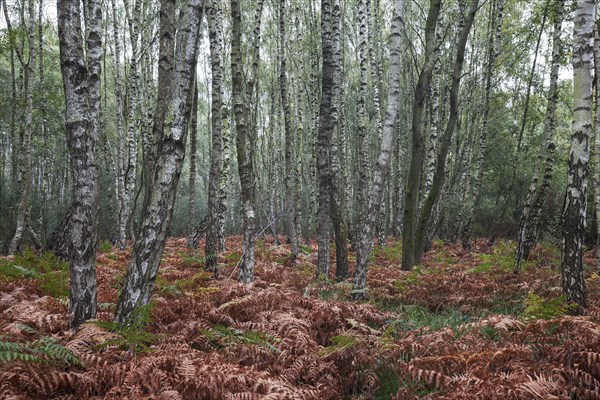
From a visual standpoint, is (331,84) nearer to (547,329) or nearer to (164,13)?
(164,13)

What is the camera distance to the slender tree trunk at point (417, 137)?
879 cm

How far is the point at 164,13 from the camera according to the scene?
4781mm

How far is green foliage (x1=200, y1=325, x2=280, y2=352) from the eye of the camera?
13.1 ft

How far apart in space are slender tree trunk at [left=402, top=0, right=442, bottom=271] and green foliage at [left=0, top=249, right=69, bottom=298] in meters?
7.08

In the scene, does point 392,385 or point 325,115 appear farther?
point 325,115

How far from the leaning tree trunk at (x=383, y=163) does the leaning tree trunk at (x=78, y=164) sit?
163 inches

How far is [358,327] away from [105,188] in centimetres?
2148

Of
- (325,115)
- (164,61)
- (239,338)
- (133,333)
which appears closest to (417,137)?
(325,115)

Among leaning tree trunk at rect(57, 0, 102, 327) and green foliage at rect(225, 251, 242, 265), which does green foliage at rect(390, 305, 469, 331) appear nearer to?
leaning tree trunk at rect(57, 0, 102, 327)

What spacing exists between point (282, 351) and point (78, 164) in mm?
2744

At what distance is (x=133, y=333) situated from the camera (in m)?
3.67

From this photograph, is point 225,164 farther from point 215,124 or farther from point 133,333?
point 133,333

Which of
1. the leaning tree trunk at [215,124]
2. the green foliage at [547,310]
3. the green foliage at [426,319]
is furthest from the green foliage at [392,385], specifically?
the leaning tree trunk at [215,124]

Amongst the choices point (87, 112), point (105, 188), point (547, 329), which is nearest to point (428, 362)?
point (547, 329)
